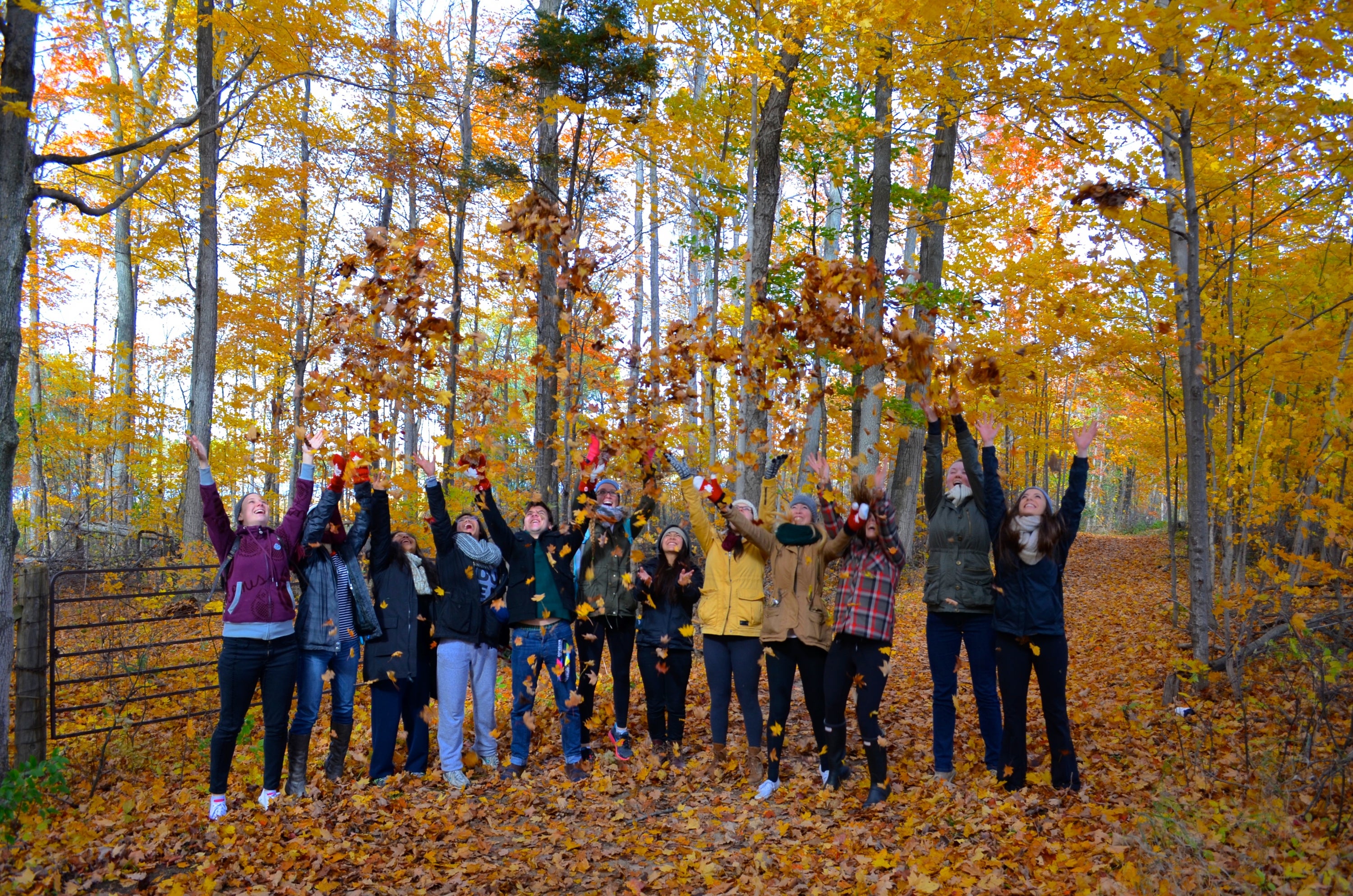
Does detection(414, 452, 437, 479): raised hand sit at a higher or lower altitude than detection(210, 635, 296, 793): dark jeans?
higher

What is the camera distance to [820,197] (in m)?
17.0

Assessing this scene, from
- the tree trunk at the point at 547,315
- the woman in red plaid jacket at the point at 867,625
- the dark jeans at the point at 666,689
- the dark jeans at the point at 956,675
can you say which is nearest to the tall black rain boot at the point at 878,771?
the woman in red plaid jacket at the point at 867,625

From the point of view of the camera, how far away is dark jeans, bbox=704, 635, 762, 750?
5.17m

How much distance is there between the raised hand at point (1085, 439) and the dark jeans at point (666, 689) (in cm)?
291

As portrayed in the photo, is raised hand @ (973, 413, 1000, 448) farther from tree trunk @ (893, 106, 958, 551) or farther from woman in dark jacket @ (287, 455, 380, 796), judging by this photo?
tree trunk @ (893, 106, 958, 551)

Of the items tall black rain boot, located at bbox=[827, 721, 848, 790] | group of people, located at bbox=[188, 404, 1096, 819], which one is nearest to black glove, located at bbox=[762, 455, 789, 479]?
group of people, located at bbox=[188, 404, 1096, 819]

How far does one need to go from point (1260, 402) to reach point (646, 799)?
Answer: 8.22 m

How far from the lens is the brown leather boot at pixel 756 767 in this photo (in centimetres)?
516

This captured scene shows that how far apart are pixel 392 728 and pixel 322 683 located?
58 cm

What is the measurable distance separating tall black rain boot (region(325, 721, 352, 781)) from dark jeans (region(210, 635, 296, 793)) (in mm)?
472

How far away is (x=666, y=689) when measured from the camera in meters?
5.77

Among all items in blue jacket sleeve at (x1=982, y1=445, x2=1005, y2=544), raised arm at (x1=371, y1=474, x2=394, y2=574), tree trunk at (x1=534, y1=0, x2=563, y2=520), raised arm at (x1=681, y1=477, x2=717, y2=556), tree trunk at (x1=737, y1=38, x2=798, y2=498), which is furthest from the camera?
tree trunk at (x1=534, y1=0, x2=563, y2=520)

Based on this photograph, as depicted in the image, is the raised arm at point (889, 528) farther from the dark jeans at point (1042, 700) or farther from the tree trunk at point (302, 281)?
the tree trunk at point (302, 281)

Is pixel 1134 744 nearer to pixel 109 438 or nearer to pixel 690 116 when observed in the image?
pixel 690 116
